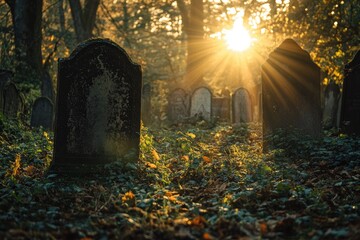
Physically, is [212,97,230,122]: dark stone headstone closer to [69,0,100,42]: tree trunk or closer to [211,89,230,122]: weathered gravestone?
[211,89,230,122]: weathered gravestone

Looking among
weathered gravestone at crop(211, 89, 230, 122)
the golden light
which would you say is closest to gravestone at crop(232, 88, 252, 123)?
weathered gravestone at crop(211, 89, 230, 122)

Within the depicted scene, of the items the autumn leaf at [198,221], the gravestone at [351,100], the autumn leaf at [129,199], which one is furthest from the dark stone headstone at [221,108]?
the autumn leaf at [198,221]

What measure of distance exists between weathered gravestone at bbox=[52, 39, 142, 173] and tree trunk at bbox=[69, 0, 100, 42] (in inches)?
507

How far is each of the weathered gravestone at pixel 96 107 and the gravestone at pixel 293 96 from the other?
11.2 ft

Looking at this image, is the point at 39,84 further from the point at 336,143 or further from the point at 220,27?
the point at 220,27

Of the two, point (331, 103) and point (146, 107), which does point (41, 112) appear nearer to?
point (146, 107)

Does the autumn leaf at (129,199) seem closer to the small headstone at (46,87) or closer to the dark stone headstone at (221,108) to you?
the small headstone at (46,87)

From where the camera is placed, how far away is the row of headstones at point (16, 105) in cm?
1236

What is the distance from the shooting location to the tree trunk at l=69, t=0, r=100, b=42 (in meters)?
19.4

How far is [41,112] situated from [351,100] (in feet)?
29.8

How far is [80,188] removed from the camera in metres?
5.74

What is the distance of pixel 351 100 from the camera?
1034cm

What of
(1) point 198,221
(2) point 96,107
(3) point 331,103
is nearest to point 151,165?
(2) point 96,107

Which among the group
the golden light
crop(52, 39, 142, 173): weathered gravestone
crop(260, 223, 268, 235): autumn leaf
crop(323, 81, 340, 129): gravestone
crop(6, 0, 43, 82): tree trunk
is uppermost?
the golden light
